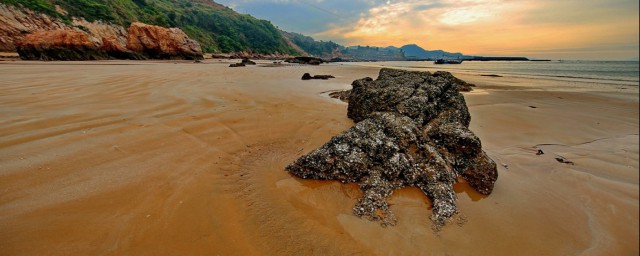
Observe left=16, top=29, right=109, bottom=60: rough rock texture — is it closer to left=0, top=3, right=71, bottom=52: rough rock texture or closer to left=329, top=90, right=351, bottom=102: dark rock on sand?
left=0, top=3, right=71, bottom=52: rough rock texture

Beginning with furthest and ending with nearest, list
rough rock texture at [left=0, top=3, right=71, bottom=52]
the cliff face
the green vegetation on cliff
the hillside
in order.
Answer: the green vegetation on cliff, the hillside, rough rock texture at [left=0, top=3, right=71, bottom=52], the cliff face

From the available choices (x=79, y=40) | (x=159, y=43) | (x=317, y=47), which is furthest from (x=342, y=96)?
(x=317, y=47)

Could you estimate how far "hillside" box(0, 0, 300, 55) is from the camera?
110 ft

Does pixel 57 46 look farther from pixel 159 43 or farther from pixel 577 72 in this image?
pixel 577 72

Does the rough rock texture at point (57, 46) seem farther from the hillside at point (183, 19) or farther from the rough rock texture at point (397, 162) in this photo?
the rough rock texture at point (397, 162)

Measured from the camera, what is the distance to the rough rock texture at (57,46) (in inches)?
835

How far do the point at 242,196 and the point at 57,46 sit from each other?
1173 inches

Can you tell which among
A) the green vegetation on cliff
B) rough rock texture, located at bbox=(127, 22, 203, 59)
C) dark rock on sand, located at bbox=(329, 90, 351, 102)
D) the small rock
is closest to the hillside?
rough rock texture, located at bbox=(127, 22, 203, 59)

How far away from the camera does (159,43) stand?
34531 millimetres

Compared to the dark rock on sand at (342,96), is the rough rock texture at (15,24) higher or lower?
higher

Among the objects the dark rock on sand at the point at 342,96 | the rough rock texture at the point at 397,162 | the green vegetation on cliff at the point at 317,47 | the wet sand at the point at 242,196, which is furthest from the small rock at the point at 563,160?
the green vegetation on cliff at the point at 317,47

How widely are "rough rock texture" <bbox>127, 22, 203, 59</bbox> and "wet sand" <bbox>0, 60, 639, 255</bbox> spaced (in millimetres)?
34006

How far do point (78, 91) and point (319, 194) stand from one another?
7.39 meters

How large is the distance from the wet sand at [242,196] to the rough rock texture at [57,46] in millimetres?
23698
